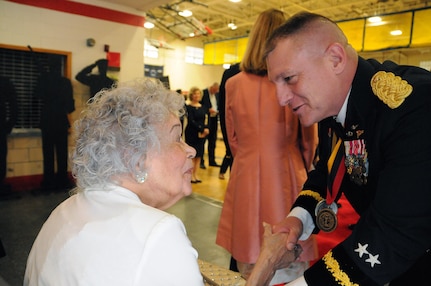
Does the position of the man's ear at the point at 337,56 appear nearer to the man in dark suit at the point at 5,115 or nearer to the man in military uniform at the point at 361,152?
the man in military uniform at the point at 361,152

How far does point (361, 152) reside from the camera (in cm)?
114

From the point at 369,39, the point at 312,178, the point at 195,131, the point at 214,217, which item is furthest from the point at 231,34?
the point at 312,178

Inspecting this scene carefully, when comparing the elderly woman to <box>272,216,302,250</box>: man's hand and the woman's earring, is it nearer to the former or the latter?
the woman's earring

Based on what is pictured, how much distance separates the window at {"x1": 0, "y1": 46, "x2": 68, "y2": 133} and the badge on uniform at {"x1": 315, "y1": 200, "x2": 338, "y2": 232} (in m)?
5.14

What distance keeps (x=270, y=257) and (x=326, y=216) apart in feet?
0.96

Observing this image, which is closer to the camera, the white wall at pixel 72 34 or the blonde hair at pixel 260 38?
the blonde hair at pixel 260 38

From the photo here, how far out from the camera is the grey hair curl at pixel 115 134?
0.95 metres

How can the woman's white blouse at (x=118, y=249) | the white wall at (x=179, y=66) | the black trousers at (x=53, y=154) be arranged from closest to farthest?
the woman's white blouse at (x=118, y=249) → the black trousers at (x=53, y=154) → the white wall at (x=179, y=66)

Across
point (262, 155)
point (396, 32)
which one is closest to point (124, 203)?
point (262, 155)

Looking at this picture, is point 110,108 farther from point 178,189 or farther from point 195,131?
point 195,131

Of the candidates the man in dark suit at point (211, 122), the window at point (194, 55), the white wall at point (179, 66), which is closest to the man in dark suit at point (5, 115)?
the man in dark suit at point (211, 122)

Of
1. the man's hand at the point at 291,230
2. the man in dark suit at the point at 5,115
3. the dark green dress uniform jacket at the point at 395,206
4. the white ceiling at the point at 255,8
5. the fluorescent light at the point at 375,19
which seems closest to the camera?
the dark green dress uniform jacket at the point at 395,206

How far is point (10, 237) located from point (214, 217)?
2.21m

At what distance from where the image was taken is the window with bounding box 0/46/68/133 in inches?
201
